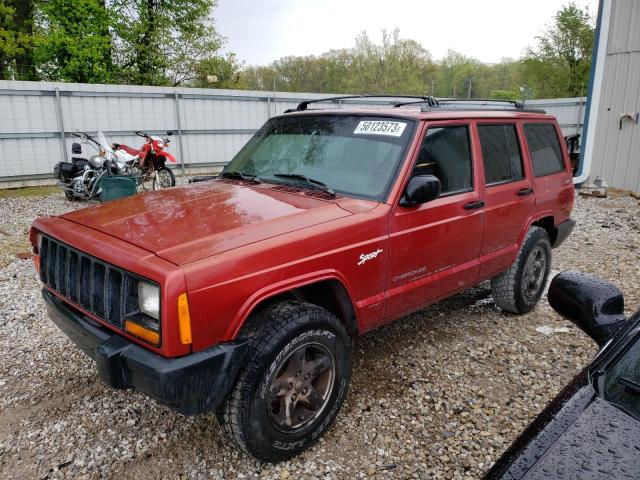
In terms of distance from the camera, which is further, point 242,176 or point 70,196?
point 70,196

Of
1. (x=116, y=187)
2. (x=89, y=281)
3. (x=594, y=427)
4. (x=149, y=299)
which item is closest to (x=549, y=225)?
(x=594, y=427)

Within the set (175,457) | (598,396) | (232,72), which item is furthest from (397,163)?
(232,72)

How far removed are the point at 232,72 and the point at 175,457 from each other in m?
24.3

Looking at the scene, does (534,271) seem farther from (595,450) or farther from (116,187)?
(116,187)

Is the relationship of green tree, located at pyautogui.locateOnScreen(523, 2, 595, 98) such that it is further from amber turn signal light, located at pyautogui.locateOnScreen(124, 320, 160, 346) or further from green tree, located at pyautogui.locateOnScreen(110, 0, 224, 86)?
amber turn signal light, located at pyautogui.locateOnScreen(124, 320, 160, 346)

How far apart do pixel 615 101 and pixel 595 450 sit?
1205 centimetres

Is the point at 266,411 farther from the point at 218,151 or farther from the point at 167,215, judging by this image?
the point at 218,151

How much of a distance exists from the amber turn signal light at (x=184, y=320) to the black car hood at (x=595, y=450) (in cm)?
148

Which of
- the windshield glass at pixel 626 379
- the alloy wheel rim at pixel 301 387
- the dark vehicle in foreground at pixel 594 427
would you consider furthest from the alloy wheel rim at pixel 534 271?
the windshield glass at pixel 626 379

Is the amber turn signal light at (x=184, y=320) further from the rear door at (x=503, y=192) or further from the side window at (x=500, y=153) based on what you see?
the side window at (x=500, y=153)

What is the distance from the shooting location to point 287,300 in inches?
108

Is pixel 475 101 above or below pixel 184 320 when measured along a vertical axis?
above

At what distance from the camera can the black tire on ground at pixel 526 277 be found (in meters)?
4.44

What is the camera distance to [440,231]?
340 centimetres
